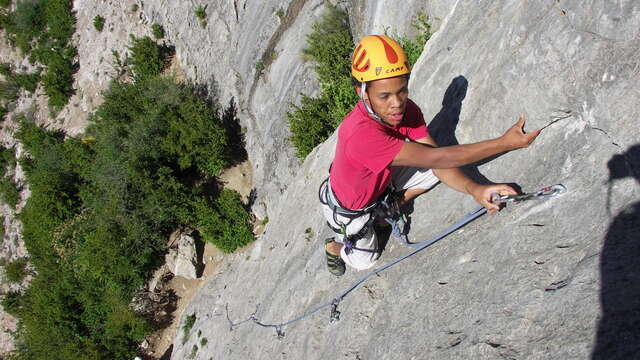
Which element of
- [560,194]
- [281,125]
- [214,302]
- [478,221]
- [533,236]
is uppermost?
[560,194]

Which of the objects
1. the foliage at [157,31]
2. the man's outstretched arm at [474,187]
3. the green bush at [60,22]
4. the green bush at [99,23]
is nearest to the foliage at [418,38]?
the man's outstretched arm at [474,187]

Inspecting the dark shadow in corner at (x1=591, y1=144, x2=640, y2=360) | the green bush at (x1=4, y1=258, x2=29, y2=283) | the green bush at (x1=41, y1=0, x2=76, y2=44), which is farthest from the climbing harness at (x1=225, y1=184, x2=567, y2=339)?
the green bush at (x1=41, y1=0, x2=76, y2=44)

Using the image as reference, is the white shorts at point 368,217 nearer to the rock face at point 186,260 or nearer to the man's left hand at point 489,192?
the man's left hand at point 489,192

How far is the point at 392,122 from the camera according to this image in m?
2.86

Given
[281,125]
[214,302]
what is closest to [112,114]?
[281,125]

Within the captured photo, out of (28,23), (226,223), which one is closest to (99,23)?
(28,23)

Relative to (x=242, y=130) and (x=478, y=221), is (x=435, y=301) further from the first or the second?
(x=242, y=130)

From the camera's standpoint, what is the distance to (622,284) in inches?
75.8

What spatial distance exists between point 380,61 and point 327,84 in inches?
298

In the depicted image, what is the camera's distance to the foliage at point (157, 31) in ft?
59.0

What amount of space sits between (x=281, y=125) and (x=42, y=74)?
754 inches

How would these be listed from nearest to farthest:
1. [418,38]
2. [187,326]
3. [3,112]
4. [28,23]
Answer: [418,38]
[187,326]
[28,23]
[3,112]

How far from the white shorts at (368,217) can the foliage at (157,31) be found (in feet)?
58.0

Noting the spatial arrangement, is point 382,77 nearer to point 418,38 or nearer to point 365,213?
point 365,213
